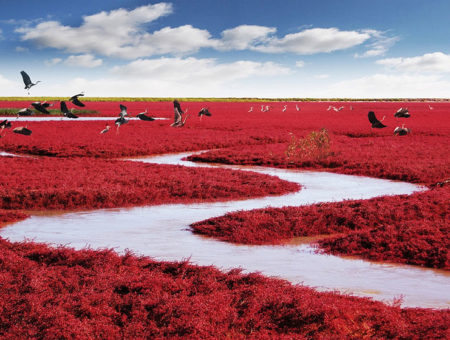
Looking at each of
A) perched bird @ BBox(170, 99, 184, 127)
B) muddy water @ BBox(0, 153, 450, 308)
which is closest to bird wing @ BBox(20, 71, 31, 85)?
muddy water @ BBox(0, 153, 450, 308)

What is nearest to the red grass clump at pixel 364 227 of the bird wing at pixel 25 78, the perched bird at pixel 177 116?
the bird wing at pixel 25 78

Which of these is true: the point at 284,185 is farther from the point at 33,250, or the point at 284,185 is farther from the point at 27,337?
the point at 27,337

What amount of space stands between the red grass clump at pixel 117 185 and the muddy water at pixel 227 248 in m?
0.93

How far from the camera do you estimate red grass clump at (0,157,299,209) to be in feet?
50.6

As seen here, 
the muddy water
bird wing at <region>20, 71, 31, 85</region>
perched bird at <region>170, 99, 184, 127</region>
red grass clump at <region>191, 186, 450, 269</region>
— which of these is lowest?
the muddy water

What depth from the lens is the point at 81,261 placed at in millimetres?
9094

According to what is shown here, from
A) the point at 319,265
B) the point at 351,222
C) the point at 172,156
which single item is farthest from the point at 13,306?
the point at 172,156

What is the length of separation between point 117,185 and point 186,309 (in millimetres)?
10979

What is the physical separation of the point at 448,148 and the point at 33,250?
25868mm

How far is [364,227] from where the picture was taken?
12.4 meters

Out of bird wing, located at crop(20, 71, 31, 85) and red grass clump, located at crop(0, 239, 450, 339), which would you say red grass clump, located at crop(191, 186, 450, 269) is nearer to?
red grass clump, located at crop(0, 239, 450, 339)

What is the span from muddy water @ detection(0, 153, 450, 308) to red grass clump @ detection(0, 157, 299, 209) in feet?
3.04

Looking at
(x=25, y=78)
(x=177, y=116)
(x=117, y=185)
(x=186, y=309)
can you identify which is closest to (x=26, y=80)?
(x=25, y=78)

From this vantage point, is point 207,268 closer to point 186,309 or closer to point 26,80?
point 186,309
